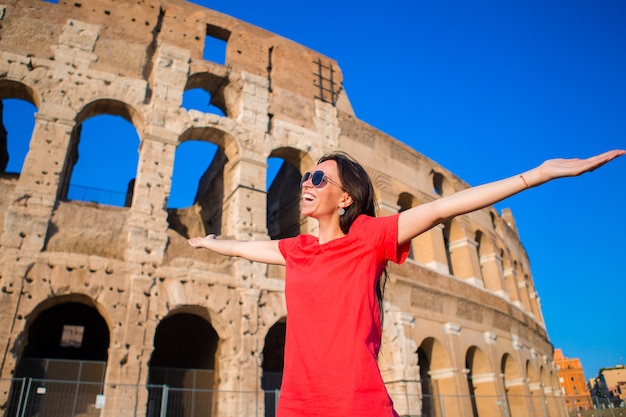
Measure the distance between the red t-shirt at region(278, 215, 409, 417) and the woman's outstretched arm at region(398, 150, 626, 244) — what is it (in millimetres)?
183

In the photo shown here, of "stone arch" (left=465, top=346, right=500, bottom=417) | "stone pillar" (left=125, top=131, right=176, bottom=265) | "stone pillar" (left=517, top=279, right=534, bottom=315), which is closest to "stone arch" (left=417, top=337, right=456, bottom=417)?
"stone arch" (left=465, top=346, right=500, bottom=417)

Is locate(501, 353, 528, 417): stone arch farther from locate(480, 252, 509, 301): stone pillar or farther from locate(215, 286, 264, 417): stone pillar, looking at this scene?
locate(215, 286, 264, 417): stone pillar

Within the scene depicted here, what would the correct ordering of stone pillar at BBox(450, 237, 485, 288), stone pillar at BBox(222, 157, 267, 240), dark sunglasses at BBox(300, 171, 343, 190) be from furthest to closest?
stone pillar at BBox(450, 237, 485, 288), stone pillar at BBox(222, 157, 267, 240), dark sunglasses at BBox(300, 171, 343, 190)

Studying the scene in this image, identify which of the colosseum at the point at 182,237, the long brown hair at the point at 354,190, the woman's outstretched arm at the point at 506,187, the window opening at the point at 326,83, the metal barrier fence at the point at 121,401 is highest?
the window opening at the point at 326,83

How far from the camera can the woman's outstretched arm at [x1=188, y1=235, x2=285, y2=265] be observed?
86.0 inches

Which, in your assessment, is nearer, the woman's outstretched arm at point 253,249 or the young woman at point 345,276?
the young woman at point 345,276

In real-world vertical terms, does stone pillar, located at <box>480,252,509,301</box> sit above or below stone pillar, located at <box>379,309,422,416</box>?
above

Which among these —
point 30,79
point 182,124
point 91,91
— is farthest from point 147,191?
point 30,79

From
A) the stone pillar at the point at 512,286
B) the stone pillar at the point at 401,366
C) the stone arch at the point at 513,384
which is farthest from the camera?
the stone pillar at the point at 512,286

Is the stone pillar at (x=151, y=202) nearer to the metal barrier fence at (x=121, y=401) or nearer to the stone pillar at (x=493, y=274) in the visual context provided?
the metal barrier fence at (x=121, y=401)

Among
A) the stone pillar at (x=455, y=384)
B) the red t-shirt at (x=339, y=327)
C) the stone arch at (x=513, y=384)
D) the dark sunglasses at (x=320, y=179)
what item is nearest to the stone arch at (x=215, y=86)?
the stone pillar at (x=455, y=384)

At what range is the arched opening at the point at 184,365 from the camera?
9297mm

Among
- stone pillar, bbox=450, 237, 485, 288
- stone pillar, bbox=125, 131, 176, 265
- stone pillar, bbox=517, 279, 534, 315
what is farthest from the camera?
stone pillar, bbox=517, 279, 534, 315

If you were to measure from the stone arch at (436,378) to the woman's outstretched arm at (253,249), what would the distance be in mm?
11213
